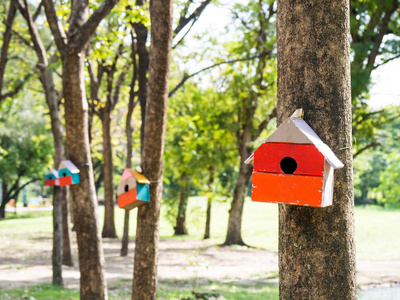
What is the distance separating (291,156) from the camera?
245cm

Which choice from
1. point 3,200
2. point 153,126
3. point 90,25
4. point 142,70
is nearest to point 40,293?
point 142,70

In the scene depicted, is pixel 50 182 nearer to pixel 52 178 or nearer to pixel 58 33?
pixel 52 178

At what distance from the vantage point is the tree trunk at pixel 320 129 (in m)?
2.50

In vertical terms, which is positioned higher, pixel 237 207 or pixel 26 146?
pixel 26 146

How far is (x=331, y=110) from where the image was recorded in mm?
2576

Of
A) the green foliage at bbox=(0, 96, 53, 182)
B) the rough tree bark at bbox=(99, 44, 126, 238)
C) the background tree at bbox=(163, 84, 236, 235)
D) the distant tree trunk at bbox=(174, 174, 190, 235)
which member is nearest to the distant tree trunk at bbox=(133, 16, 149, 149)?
the rough tree bark at bbox=(99, 44, 126, 238)

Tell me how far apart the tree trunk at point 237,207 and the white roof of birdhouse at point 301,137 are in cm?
1502

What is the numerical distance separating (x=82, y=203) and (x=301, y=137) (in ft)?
12.8

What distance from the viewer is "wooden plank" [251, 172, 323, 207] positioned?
7.66 feet

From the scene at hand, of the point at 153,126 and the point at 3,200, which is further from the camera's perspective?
the point at 3,200

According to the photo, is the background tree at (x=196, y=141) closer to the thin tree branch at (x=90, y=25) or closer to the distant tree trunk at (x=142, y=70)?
the distant tree trunk at (x=142, y=70)

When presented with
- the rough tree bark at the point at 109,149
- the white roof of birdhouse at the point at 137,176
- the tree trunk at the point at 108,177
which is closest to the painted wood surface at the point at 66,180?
the white roof of birdhouse at the point at 137,176

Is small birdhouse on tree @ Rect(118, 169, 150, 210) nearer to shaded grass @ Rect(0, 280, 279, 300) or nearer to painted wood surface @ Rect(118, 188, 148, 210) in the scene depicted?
painted wood surface @ Rect(118, 188, 148, 210)

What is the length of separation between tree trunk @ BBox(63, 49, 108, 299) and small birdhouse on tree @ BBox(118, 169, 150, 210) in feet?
2.15
